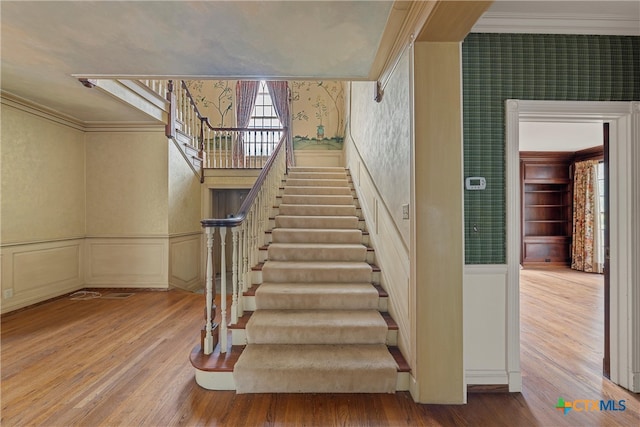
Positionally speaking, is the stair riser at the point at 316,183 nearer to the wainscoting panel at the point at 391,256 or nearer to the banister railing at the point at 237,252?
the wainscoting panel at the point at 391,256

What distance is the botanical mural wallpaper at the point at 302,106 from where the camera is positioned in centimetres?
720

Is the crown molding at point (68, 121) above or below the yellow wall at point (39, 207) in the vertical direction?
above

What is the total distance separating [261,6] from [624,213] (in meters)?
2.90

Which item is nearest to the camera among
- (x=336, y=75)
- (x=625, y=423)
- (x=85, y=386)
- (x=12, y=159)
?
(x=625, y=423)

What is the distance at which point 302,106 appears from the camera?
7316 millimetres

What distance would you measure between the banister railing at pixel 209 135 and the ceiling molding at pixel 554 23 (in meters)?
3.57

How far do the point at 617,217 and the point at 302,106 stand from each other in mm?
6455

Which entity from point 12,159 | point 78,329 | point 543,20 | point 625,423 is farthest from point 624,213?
point 12,159

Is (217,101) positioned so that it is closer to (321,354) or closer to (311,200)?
(311,200)

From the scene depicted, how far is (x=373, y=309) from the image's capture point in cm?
256

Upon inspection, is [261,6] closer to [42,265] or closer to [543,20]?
[543,20]

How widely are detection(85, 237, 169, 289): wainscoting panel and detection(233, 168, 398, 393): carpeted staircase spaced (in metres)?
2.36

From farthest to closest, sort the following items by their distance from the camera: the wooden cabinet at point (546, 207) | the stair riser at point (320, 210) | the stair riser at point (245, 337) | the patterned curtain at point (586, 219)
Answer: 1. the wooden cabinet at point (546, 207)
2. the patterned curtain at point (586, 219)
3. the stair riser at point (320, 210)
4. the stair riser at point (245, 337)

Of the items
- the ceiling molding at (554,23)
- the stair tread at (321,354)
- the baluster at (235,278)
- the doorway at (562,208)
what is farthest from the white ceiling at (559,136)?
the baluster at (235,278)
